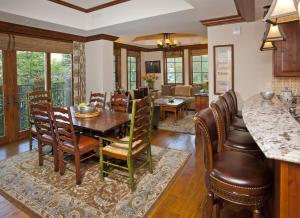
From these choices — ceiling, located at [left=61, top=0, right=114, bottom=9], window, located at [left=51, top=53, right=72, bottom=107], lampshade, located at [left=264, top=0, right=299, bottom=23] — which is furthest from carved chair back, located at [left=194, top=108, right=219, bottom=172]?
window, located at [left=51, top=53, right=72, bottom=107]

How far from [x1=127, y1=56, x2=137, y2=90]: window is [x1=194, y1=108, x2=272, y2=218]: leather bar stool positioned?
22.8 feet

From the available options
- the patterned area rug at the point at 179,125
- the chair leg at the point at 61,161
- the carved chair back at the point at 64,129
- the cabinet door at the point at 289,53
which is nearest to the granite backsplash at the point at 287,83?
the cabinet door at the point at 289,53

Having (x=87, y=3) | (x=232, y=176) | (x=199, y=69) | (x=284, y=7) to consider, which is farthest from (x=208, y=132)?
(x=199, y=69)

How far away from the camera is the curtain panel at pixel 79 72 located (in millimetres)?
5441

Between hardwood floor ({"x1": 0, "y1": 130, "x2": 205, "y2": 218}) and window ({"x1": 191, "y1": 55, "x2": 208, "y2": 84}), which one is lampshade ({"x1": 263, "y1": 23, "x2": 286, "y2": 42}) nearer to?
hardwood floor ({"x1": 0, "y1": 130, "x2": 205, "y2": 218})

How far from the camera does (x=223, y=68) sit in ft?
13.2

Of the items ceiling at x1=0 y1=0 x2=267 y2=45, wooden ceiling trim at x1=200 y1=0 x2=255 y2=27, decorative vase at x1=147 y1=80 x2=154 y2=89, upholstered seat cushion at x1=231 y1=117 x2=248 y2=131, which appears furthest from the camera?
decorative vase at x1=147 y1=80 x2=154 y2=89

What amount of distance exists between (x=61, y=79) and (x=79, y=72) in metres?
0.49

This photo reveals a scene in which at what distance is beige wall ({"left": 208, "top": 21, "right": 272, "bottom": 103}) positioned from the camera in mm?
3695

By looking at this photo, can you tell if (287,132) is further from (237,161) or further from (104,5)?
(104,5)

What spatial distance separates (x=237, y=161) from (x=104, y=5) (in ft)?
12.9

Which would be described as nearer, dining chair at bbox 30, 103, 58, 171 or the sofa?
dining chair at bbox 30, 103, 58, 171

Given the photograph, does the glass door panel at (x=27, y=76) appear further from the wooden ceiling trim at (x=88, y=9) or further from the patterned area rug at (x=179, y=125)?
the patterned area rug at (x=179, y=125)

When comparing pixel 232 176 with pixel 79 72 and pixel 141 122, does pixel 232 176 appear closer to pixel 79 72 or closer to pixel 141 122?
pixel 141 122
